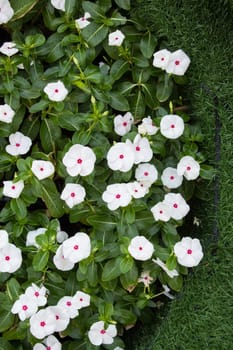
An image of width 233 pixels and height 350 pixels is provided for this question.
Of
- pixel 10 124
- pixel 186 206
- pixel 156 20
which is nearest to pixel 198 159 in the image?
pixel 186 206

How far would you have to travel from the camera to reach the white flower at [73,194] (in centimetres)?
210

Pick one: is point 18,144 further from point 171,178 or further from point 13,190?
point 171,178

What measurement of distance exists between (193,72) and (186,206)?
439 millimetres

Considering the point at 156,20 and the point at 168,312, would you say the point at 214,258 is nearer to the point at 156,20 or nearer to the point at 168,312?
the point at 168,312

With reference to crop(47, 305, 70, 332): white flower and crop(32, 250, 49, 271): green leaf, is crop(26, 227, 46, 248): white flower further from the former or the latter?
crop(47, 305, 70, 332): white flower

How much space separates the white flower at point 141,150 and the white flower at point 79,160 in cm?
13

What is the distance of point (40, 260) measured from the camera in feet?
6.93

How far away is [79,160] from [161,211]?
300mm

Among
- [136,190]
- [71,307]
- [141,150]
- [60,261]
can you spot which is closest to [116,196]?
[136,190]

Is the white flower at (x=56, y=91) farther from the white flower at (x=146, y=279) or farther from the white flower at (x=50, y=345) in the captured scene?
the white flower at (x=50, y=345)

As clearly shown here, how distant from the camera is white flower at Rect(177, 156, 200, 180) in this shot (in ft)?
6.91

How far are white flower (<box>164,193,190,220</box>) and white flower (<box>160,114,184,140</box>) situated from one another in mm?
185

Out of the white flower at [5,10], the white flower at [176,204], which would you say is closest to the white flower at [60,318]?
the white flower at [176,204]

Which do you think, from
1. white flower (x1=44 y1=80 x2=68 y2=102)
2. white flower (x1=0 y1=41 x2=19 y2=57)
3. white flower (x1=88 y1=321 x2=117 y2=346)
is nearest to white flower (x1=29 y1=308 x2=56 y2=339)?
white flower (x1=88 y1=321 x2=117 y2=346)
